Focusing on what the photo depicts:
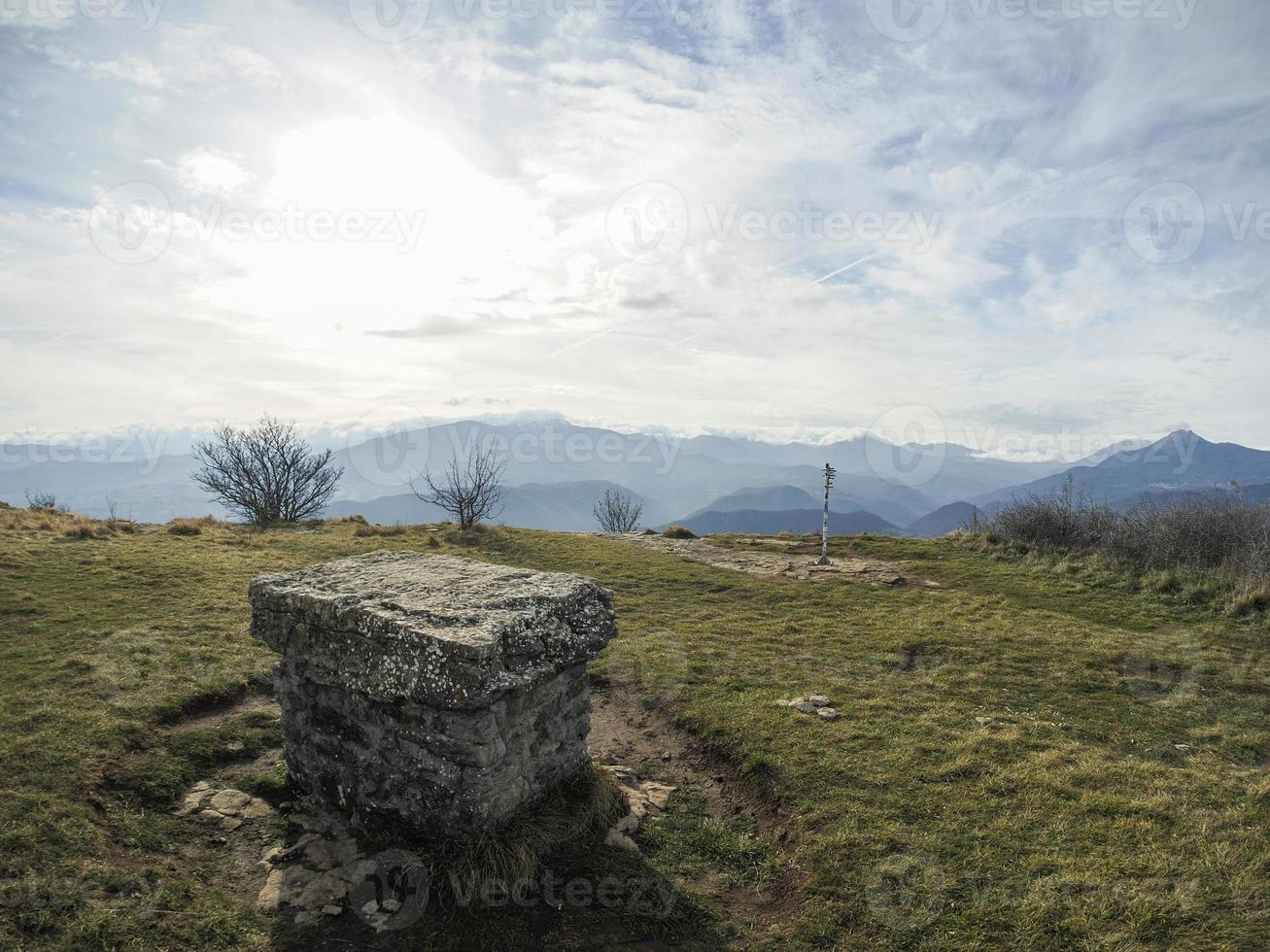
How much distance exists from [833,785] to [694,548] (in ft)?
54.1

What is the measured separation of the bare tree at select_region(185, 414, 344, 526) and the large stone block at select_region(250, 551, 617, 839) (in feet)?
91.9

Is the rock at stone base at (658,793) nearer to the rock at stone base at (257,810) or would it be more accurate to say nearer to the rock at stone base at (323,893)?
the rock at stone base at (323,893)

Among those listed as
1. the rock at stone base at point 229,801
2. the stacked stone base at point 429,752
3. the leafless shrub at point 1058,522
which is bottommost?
the rock at stone base at point 229,801

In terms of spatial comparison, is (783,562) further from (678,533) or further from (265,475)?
(265,475)

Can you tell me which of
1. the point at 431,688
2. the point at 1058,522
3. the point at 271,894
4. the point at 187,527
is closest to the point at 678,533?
the point at 1058,522

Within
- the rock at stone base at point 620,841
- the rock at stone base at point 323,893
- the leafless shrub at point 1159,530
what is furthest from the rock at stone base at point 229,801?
the leafless shrub at point 1159,530

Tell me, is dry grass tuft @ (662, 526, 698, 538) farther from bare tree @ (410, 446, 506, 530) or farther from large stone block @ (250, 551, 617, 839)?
large stone block @ (250, 551, 617, 839)

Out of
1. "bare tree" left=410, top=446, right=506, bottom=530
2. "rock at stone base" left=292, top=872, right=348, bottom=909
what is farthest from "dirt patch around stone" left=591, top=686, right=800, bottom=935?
"bare tree" left=410, top=446, right=506, bottom=530

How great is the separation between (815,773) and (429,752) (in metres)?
4.05

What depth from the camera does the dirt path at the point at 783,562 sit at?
17.9m

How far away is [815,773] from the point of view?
682 cm

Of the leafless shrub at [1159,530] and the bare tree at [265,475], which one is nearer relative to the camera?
the leafless shrub at [1159,530]

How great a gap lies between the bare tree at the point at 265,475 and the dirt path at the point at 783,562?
19.4 meters

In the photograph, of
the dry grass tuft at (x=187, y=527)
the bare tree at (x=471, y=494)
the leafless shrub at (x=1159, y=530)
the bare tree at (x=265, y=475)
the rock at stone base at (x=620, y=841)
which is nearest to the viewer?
the rock at stone base at (x=620, y=841)
